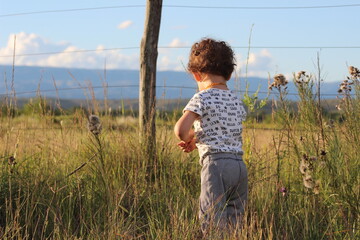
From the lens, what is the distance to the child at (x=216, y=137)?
351 centimetres

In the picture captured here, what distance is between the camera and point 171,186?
Result: 4.66 meters

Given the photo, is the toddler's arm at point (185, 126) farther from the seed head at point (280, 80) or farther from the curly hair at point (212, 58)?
the seed head at point (280, 80)

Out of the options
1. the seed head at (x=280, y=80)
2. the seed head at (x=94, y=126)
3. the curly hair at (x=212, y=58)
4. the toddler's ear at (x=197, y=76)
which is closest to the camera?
the seed head at (x=94, y=126)

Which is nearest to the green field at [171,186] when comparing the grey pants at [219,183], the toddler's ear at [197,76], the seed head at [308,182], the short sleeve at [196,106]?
the seed head at [308,182]

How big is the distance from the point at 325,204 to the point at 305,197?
201mm

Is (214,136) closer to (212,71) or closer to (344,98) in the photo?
(212,71)

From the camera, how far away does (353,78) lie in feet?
15.3

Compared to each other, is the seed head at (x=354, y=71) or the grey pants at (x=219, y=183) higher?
the seed head at (x=354, y=71)

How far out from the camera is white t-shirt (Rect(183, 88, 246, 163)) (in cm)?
355

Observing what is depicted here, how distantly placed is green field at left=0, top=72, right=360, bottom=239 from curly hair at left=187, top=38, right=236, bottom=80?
62 centimetres

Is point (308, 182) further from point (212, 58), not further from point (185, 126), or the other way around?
point (212, 58)

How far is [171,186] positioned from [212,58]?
4.48ft

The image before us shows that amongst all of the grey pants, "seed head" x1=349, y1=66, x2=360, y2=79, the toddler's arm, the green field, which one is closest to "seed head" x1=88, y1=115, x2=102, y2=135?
the green field

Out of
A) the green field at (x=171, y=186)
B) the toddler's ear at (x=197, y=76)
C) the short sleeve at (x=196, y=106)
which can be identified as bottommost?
the green field at (x=171, y=186)
